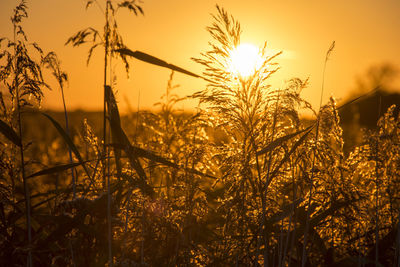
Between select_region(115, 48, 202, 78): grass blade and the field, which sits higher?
select_region(115, 48, 202, 78): grass blade

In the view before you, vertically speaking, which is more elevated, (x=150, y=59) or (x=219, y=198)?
(x=150, y=59)

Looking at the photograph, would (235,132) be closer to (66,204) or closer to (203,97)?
(203,97)

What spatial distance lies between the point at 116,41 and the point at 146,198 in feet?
2.84

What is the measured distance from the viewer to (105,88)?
2393 millimetres

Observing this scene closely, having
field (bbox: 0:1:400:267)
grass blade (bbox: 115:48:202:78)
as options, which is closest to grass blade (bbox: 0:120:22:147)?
field (bbox: 0:1:400:267)

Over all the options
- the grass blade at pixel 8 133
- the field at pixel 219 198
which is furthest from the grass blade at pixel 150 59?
the grass blade at pixel 8 133

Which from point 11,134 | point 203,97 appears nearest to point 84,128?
point 11,134

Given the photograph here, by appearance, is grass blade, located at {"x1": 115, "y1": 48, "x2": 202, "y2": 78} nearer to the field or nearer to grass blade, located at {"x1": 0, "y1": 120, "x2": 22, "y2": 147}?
the field

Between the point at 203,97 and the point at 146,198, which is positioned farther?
the point at 203,97

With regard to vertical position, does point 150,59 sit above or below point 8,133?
above

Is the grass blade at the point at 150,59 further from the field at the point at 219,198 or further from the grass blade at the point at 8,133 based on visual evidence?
the grass blade at the point at 8,133

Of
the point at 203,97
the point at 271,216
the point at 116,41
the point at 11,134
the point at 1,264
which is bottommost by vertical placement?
the point at 1,264

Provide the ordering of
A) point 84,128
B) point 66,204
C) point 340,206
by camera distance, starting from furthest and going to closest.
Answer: point 84,128, point 340,206, point 66,204

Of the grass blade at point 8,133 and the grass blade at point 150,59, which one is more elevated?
the grass blade at point 150,59
